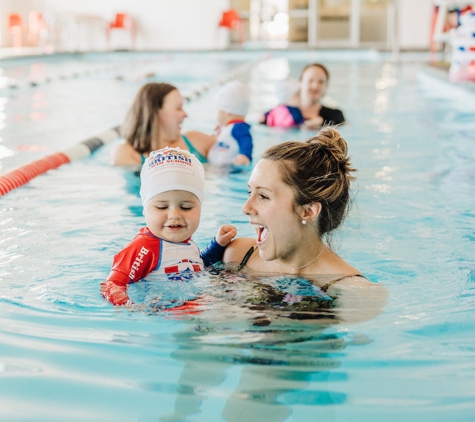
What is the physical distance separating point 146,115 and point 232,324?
2929 mm

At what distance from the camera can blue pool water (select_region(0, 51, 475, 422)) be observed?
2.17 metres

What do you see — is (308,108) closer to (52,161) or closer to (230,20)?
(52,161)

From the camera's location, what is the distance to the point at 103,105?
10906 mm

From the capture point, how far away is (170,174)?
304 centimetres

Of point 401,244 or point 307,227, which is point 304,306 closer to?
point 307,227

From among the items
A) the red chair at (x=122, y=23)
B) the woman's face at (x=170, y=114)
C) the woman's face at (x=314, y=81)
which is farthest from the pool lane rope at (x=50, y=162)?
the red chair at (x=122, y=23)

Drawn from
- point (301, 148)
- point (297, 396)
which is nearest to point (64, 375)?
point (297, 396)

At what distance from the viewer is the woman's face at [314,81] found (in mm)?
7719

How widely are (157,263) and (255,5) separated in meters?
22.2

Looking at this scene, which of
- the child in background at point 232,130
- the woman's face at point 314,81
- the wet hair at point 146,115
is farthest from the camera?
the woman's face at point 314,81

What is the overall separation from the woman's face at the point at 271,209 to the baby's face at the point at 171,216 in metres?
0.32

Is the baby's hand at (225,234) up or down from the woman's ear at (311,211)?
down

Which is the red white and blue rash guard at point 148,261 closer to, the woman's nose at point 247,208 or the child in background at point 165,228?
the child in background at point 165,228

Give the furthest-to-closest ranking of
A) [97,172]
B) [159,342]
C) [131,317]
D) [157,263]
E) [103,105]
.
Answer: [103,105] < [97,172] < [157,263] < [131,317] < [159,342]
